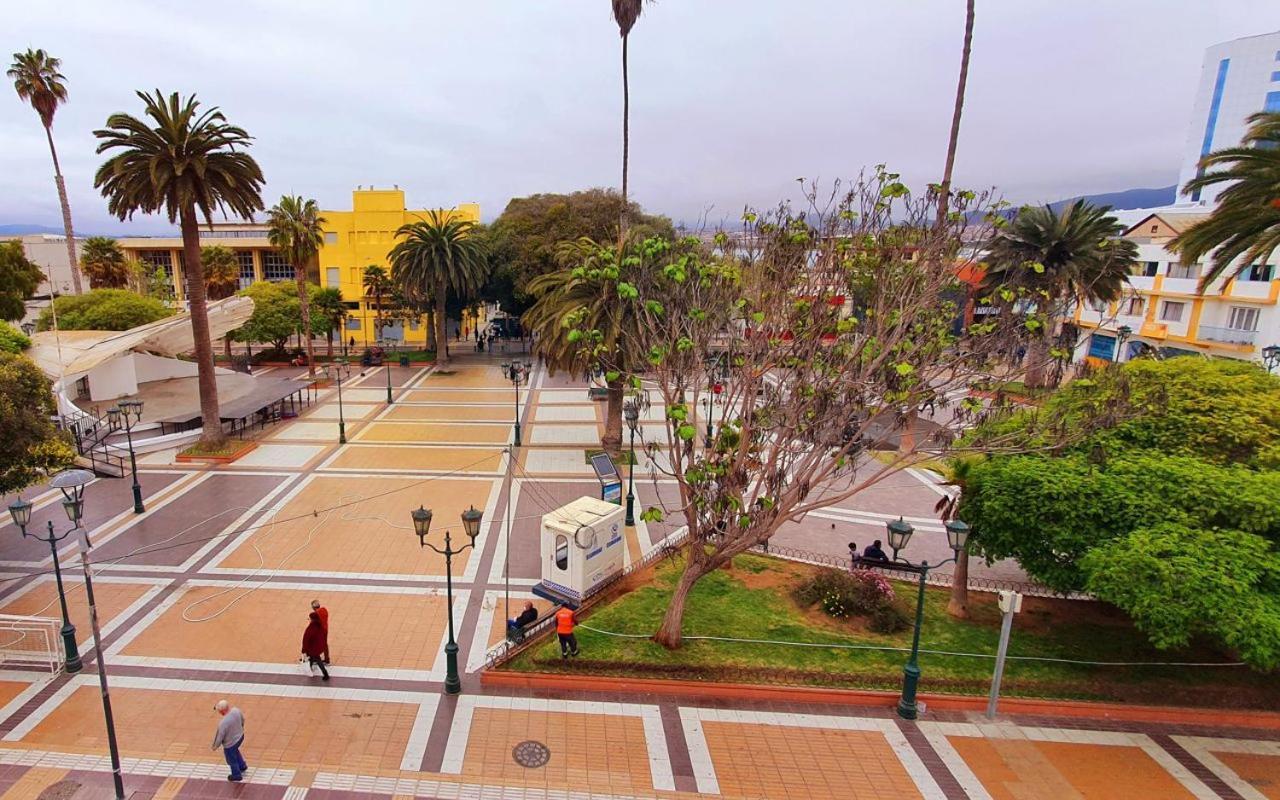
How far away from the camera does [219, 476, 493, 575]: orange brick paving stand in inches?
628

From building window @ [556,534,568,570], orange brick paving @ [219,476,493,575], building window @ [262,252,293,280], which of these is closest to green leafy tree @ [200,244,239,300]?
building window @ [262,252,293,280]

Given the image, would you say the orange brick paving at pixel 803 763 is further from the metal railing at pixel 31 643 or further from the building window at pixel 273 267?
the building window at pixel 273 267

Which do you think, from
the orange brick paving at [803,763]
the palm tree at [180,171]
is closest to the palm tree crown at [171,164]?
the palm tree at [180,171]

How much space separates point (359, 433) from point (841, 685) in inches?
883

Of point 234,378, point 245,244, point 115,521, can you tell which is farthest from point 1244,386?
point 245,244

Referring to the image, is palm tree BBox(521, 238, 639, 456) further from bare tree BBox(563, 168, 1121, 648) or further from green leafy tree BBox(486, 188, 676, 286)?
green leafy tree BBox(486, 188, 676, 286)

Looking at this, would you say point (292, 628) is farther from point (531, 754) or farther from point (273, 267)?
point (273, 267)

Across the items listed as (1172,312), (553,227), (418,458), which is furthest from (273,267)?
(1172,312)

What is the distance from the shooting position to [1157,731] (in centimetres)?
1102

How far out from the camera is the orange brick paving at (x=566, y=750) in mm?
9555

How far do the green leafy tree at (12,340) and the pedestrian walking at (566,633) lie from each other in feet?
85.7

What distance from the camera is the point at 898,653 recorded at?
12586 mm

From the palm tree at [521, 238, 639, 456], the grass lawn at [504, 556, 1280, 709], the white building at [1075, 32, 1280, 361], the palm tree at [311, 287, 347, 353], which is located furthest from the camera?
the palm tree at [311, 287, 347, 353]

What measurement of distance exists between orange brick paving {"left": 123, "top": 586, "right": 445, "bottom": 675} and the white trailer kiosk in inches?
96.6
